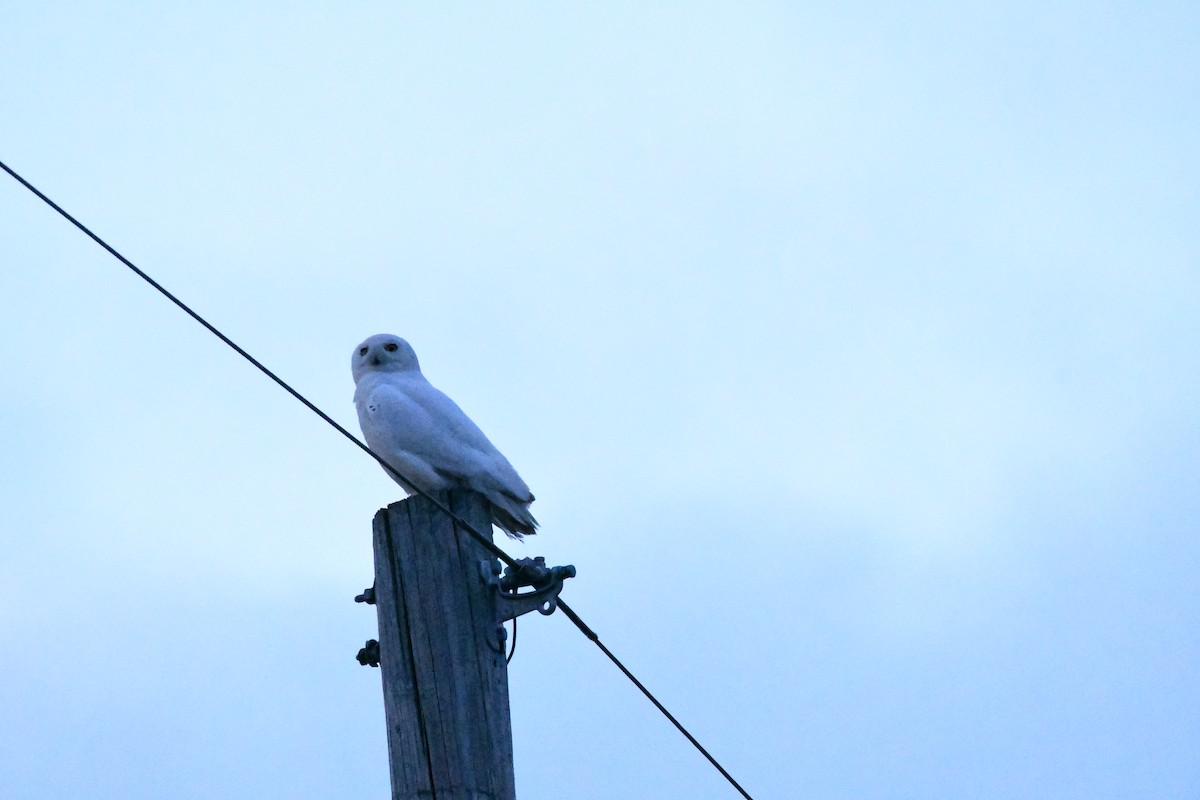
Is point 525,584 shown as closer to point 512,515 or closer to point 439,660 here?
point 439,660

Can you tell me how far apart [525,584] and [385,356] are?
8.78ft

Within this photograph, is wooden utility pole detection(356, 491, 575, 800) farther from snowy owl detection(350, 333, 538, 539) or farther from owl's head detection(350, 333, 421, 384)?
owl's head detection(350, 333, 421, 384)

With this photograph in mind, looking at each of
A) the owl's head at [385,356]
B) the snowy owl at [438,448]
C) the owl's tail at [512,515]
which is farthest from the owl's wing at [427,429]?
the owl's head at [385,356]

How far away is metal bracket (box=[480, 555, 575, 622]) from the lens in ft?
13.1

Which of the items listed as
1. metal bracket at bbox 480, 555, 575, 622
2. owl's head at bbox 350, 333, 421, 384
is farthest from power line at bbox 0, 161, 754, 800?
owl's head at bbox 350, 333, 421, 384

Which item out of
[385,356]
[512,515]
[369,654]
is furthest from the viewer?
[385,356]

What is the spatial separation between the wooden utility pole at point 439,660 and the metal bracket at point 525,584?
0.01m

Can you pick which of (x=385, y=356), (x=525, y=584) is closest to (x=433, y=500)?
(x=525, y=584)

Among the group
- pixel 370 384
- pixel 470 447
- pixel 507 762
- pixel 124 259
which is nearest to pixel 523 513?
pixel 470 447

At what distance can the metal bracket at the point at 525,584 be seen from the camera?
4.00 metres

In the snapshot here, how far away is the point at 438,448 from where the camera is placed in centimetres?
545

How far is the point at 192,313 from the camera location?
3773 millimetres

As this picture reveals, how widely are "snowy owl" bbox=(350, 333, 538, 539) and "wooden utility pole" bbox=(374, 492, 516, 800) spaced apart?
4.29 ft

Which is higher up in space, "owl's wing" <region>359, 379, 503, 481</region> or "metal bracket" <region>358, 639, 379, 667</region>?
"owl's wing" <region>359, 379, 503, 481</region>
